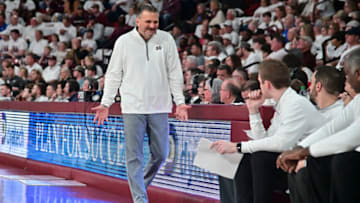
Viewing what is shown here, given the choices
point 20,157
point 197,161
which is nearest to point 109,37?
point 20,157

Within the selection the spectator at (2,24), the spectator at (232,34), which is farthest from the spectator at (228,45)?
the spectator at (2,24)

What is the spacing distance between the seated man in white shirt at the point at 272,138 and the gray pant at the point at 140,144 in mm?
1207

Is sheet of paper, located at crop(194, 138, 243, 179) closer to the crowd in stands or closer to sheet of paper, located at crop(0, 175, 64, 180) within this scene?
the crowd in stands

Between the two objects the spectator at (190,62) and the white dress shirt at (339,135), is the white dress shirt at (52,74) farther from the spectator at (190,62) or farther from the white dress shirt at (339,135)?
the white dress shirt at (339,135)

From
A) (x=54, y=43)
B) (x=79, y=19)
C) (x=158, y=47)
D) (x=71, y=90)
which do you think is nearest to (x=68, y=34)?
(x=54, y=43)

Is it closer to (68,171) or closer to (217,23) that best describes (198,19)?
(217,23)

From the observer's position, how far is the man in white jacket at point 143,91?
5.21 m

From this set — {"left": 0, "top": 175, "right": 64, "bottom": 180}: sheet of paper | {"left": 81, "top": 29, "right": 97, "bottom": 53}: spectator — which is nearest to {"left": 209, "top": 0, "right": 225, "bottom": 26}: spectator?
{"left": 81, "top": 29, "right": 97, "bottom": 53}: spectator

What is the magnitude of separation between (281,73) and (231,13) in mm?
9500

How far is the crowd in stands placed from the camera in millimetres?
8430

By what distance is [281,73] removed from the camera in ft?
13.2

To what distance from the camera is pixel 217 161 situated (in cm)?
422

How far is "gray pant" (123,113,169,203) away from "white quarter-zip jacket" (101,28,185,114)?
3.1 inches

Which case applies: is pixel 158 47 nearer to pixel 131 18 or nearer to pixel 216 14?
pixel 216 14
